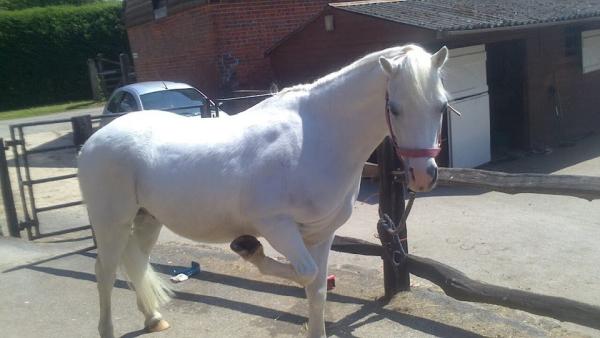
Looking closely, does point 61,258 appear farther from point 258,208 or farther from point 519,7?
point 519,7

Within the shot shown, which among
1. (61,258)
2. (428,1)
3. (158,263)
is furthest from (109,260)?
(428,1)

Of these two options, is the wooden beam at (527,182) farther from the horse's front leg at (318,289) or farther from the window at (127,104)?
the window at (127,104)

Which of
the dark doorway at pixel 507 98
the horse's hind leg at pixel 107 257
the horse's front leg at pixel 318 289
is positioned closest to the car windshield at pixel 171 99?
the dark doorway at pixel 507 98

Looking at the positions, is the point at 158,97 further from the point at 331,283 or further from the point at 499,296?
the point at 499,296

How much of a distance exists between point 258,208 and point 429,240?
162 inches

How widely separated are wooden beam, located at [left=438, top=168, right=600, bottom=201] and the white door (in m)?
5.59

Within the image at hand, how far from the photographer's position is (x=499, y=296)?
3.93 metres

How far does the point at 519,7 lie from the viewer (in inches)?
468

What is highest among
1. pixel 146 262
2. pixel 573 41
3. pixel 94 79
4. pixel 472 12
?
pixel 472 12

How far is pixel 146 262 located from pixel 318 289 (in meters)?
1.39

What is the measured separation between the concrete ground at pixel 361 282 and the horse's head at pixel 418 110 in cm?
179

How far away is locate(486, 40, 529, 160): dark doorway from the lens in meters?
11.7

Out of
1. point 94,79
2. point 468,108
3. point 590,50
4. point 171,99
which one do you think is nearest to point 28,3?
point 94,79

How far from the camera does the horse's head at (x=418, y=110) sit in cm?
282
